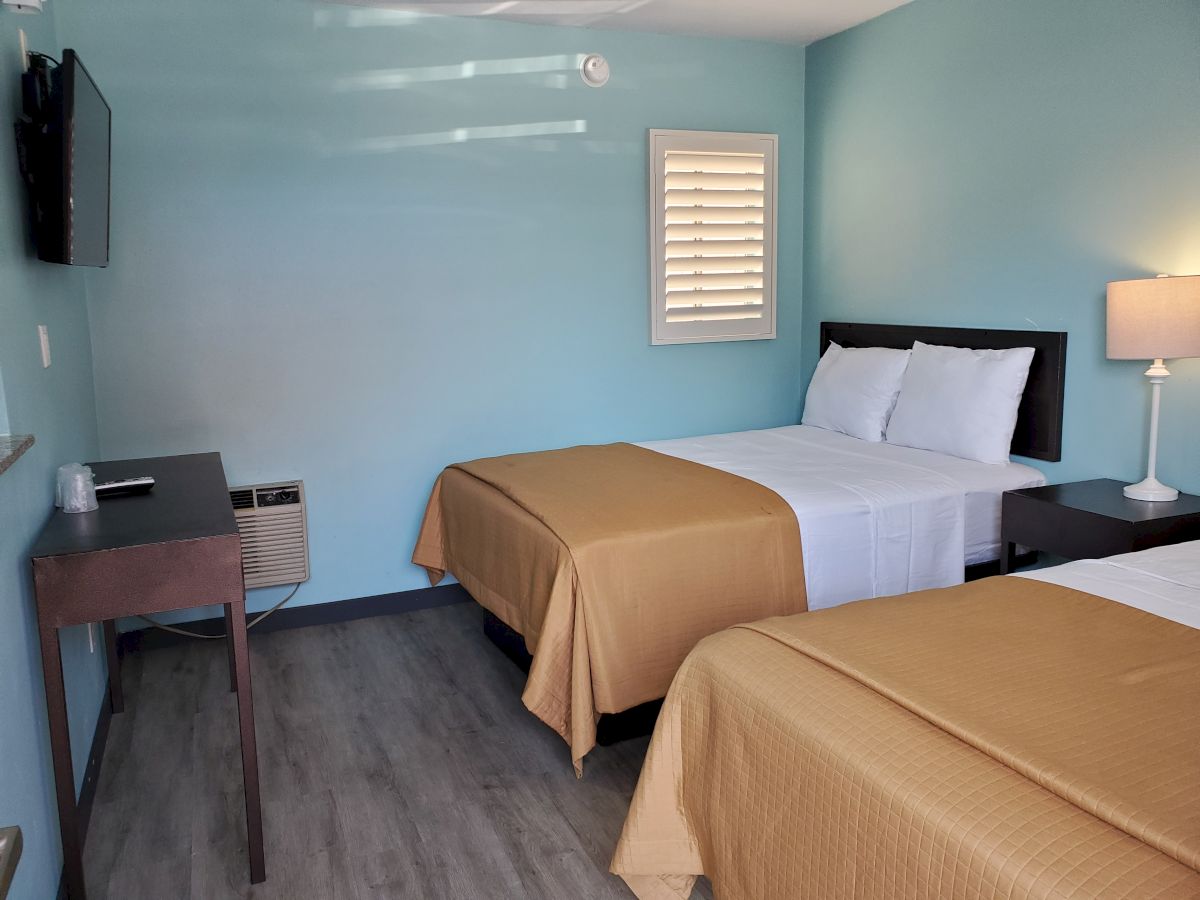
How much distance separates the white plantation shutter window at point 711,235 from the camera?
4.30m

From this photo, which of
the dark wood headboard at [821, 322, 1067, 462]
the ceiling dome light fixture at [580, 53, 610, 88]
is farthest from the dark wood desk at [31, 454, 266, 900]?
the dark wood headboard at [821, 322, 1067, 462]

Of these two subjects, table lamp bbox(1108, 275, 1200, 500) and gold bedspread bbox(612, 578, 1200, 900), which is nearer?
gold bedspread bbox(612, 578, 1200, 900)

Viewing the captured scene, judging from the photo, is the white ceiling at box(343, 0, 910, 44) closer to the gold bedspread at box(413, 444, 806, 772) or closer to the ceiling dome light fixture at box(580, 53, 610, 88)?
the ceiling dome light fixture at box(580, 53, 610, 88)

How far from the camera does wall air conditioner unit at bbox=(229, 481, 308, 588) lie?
360cm

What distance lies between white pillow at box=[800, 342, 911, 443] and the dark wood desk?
2.75 metres

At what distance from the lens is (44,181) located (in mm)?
2291

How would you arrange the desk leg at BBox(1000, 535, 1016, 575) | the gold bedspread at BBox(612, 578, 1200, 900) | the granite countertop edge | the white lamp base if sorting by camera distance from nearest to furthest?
the gold bedspread at BBox(612, 578, 1200, 900) → the granite countertop edge → the white lamp base → the desk leg at BBox(1000, 535, 1016, 575)

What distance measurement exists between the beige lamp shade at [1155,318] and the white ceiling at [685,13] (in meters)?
1.83

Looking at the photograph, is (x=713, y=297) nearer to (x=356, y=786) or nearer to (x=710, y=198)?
(x=710, y=198)

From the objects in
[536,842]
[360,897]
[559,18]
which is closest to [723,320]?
[559,18]

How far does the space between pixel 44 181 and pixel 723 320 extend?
3.02 m

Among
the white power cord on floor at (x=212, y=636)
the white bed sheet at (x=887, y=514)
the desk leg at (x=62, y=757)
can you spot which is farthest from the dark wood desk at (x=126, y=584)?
the white bed sheet at (x=887, y=514)

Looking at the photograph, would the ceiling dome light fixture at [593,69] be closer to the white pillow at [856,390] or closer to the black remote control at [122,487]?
the white pillow at [856,390]

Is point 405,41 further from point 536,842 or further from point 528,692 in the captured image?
point 536,842
